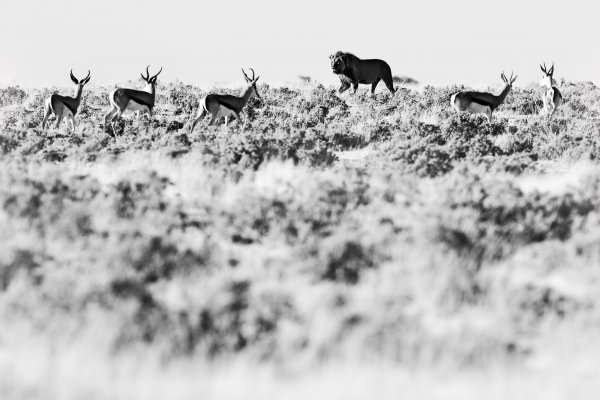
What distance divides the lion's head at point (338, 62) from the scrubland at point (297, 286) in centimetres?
1688

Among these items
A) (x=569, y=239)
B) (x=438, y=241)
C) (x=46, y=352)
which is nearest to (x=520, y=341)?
(x=438, y=241)

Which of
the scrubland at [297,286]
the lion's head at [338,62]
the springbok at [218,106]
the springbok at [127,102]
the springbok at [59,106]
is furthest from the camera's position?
the lion's head at [338,62]

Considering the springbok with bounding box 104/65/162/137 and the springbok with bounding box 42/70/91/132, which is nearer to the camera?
the springbok with bounding box 42/70/91/132

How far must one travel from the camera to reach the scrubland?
424 centimetres

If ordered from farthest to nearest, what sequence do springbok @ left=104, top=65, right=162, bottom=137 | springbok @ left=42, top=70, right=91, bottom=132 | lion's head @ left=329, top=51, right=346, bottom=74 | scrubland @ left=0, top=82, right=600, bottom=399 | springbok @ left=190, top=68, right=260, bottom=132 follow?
lion's head @ left=329, top=51, right=346, bottom=74 < springbok @ left=104, top=65, right=162, bottom=137 < springbok @ left=42, top=70, right=91, bottom=132 < springbok @ left=190, top=68, right=260, bottom=132 < scrubland @ left=0, top=82, right=600, bottom=399

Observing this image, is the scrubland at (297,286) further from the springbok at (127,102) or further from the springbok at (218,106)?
the springbok at (127,102)

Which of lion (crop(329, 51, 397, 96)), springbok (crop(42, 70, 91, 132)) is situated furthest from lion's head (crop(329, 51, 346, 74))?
springbok (crop(42, 70, 91, 132))

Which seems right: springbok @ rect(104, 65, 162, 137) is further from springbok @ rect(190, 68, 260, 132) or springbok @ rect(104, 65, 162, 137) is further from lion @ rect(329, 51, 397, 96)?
lion @ rect(329, 51, 397, 96)

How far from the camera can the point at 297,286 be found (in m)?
5.47

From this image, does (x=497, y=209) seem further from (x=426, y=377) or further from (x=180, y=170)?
(x=180, y=170)

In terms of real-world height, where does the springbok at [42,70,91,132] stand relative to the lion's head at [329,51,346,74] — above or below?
below

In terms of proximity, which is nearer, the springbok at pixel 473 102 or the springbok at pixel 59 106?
the springbok at pixel 59 106

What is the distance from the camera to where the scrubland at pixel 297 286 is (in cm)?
424

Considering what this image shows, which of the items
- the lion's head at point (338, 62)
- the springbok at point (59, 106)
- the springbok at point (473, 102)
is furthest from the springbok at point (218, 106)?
the lion's head at point (338, 62)
